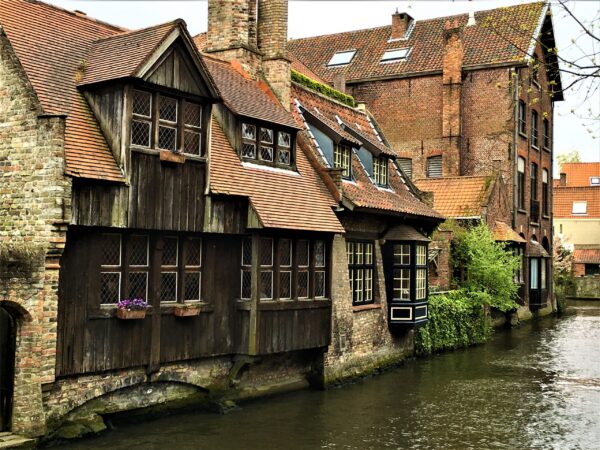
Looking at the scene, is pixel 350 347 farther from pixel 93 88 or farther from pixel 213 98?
pixel 93 88

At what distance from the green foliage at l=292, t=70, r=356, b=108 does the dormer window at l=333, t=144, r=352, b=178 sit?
2.77 meters

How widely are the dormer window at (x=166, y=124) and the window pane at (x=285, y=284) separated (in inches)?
141

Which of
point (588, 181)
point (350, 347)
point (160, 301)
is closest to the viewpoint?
point (160, 301)

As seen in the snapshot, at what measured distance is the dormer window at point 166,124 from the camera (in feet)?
44.3

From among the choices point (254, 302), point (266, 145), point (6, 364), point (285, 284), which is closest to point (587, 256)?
point (266, 145)

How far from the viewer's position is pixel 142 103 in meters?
13.6

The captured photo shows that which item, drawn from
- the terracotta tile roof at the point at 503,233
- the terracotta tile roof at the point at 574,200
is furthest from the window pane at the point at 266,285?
the terracotta tile roof at the point at 574,200

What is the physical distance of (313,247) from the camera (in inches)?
684

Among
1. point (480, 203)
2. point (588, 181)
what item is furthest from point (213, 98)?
point (588, 181)

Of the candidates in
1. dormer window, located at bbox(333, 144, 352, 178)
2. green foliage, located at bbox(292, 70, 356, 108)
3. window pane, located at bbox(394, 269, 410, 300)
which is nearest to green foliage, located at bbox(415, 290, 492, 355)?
window pane, located at bbox(394, 269, 410, 300)

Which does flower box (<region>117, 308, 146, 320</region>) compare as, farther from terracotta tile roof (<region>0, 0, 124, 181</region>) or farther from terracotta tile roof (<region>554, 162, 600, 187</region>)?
terracotta tile roof (<region>554, 162, 600, 187</region>)

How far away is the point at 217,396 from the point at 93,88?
6.92 meters

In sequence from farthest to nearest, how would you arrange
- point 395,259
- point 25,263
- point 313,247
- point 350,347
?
point 395,259 → point 350,347 → point 313,247 → point 25,263

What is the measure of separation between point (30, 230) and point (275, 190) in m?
6.04
